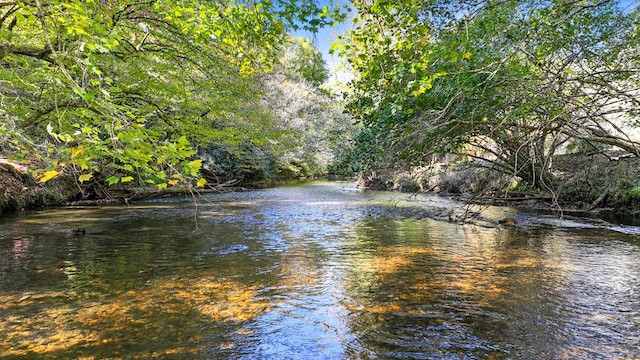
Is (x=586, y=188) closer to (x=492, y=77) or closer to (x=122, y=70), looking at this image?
(x=492, y=77)

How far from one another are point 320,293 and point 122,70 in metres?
8.82

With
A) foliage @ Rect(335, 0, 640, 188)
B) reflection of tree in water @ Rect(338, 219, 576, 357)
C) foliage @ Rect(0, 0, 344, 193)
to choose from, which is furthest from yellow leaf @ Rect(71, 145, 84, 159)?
foliage @ Rect(335, 0, 640, 188)

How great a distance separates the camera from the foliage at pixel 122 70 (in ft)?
12.7

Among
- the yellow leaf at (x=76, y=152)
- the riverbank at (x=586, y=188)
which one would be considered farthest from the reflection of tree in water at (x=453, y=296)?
the riverbank at (x=586, y=188)

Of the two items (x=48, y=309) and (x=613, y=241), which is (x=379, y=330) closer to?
(x=48, y=309)

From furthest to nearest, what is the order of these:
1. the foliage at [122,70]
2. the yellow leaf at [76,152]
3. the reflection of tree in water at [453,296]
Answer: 1. the reflection of tree in water at [453,296]
2. the foliage at [122,70]
3. the yellow leaf at [76,152]

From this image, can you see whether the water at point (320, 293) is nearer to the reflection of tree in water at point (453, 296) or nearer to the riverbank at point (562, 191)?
the reflection of tree in water at point (453, 296)

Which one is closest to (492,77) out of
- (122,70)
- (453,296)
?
(453,296)

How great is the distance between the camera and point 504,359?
4203 mm

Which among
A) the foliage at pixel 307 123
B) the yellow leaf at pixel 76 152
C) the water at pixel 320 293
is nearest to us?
the yellow leaf at pixel 76 152

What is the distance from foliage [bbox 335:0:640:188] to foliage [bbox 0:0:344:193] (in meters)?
1.81

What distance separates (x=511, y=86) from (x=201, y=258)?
8.00 meters

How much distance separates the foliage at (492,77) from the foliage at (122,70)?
71.1 inches

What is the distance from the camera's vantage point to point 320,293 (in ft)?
20.6
